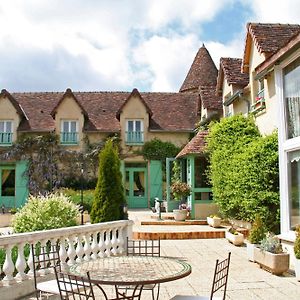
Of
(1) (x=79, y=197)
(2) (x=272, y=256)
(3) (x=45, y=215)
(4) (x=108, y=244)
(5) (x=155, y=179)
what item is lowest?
(2) (x=272, y=256)

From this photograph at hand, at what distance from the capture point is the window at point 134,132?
26859mm

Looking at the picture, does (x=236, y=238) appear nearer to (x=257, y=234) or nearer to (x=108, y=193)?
(x=257, y=234)

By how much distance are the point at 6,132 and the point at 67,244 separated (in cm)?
1962

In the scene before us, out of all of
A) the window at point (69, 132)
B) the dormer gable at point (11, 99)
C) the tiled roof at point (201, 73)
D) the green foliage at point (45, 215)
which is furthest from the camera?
the tiled roof at point (201, 73)

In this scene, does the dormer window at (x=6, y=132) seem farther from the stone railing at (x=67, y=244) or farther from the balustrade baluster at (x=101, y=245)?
the balustrade baluster at (x=101, y=245)

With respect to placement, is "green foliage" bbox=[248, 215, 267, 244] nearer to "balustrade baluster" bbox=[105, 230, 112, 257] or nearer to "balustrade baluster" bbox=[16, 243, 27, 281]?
"balustrade baluster" bbox=[105, 230, 112, 257]

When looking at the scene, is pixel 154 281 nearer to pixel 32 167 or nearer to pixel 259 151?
pixel 259 151

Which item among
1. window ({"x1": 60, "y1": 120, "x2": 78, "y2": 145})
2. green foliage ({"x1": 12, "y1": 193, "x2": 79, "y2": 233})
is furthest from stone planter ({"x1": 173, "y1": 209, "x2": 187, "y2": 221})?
window ({"x1": 60, "y1": 120, "x2": 78, "y2": 145})

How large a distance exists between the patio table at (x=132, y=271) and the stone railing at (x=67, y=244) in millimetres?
1653

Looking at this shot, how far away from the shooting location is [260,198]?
13008 millimetres

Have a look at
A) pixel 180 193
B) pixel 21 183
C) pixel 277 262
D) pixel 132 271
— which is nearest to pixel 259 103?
pixel 180 193

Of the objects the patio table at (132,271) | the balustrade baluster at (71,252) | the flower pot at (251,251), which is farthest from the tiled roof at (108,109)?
the patio table at (132,271)

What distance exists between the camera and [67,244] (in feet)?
28.8

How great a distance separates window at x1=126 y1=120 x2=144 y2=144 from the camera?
88.1ft
